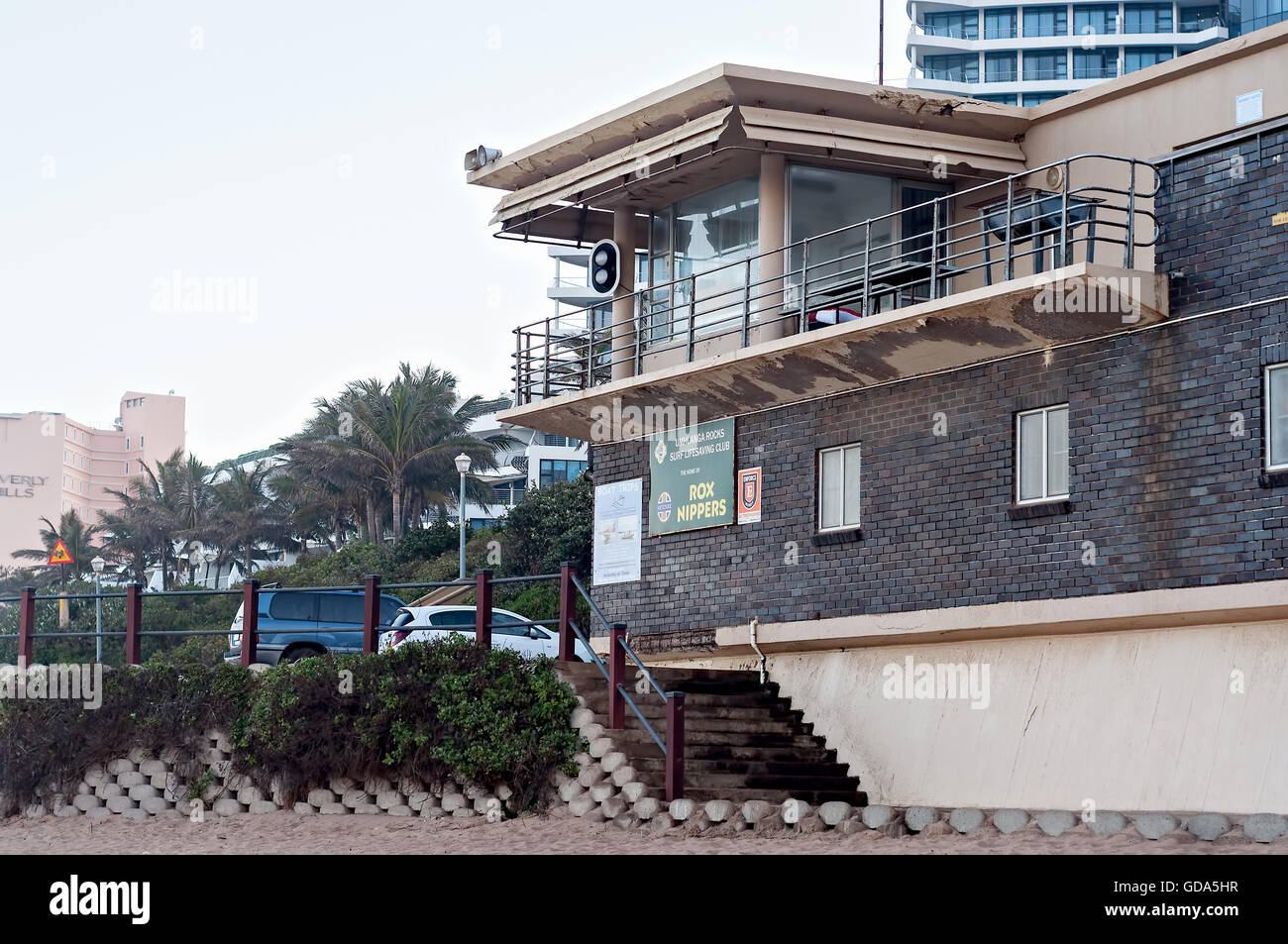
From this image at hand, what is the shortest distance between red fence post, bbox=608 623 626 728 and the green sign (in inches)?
132

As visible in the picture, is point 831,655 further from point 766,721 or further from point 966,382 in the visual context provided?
point 966,382

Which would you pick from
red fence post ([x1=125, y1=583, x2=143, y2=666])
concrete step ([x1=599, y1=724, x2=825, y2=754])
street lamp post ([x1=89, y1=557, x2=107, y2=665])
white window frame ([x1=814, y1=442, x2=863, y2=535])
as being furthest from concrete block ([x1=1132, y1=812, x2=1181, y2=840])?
street lamp post ([x1=89, y1=557, x2=107, y2=665])

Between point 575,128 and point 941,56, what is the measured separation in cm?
9667

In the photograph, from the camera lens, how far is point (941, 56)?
113 metres

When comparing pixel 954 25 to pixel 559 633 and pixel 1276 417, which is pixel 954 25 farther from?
pixel 1276 417

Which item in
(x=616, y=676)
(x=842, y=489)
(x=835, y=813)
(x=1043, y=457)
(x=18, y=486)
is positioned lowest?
(x=835, y=813)

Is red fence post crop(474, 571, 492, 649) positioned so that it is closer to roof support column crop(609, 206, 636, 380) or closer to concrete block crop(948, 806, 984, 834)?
roof support column crop(609, 206, 636, 380)

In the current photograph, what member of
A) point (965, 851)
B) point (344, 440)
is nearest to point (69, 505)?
point (344, 440)

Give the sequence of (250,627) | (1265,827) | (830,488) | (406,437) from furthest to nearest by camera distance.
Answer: (406,437)
(250,627)
(830,488)
(1265,827)

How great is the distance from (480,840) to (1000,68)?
104m

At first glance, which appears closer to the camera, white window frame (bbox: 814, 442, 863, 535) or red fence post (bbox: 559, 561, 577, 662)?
red fence post (bbox: 559, 561, 577, 662)

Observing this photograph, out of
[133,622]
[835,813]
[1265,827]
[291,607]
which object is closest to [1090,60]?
[291,607]

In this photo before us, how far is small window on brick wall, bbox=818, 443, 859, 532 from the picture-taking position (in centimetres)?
1922

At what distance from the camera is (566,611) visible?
1880 centimetres
